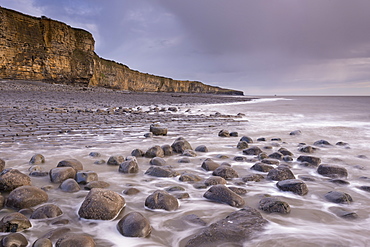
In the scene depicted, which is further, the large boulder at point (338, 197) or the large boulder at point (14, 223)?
the large boulder at point (338, 197)

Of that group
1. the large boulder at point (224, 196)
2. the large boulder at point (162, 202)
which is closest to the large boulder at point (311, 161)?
the large boulder at point (224, 196)

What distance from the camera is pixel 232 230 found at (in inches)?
61.8

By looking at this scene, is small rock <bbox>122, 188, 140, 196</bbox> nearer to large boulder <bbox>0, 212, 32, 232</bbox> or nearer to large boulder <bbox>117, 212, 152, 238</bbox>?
large boulder <bbox>117, 212, 152, 238</bbox>

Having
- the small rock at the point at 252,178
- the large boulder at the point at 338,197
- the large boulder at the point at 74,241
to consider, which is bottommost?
the large boulder at the point at 74,241

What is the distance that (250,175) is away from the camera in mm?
2662

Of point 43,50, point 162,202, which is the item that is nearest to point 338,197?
point 162,202

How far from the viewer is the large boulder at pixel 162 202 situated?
6.28 feet

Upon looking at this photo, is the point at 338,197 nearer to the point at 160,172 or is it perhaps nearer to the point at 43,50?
the point at 160,172

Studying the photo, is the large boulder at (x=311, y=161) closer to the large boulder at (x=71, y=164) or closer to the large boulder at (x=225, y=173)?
the large boulder at (x=225, y=173)

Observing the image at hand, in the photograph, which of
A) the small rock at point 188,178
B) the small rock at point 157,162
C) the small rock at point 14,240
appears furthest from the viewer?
the small rock at point 157,162

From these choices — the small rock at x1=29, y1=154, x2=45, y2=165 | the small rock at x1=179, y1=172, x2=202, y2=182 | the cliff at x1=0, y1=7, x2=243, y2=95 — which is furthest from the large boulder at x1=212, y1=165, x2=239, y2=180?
the cliff at x1=0, y1=7, x2=243, y2=95

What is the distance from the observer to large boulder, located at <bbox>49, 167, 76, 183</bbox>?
7.86 ft

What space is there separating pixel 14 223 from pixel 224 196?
1488 millimetres

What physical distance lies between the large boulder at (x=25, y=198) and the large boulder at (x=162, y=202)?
2.74ft
